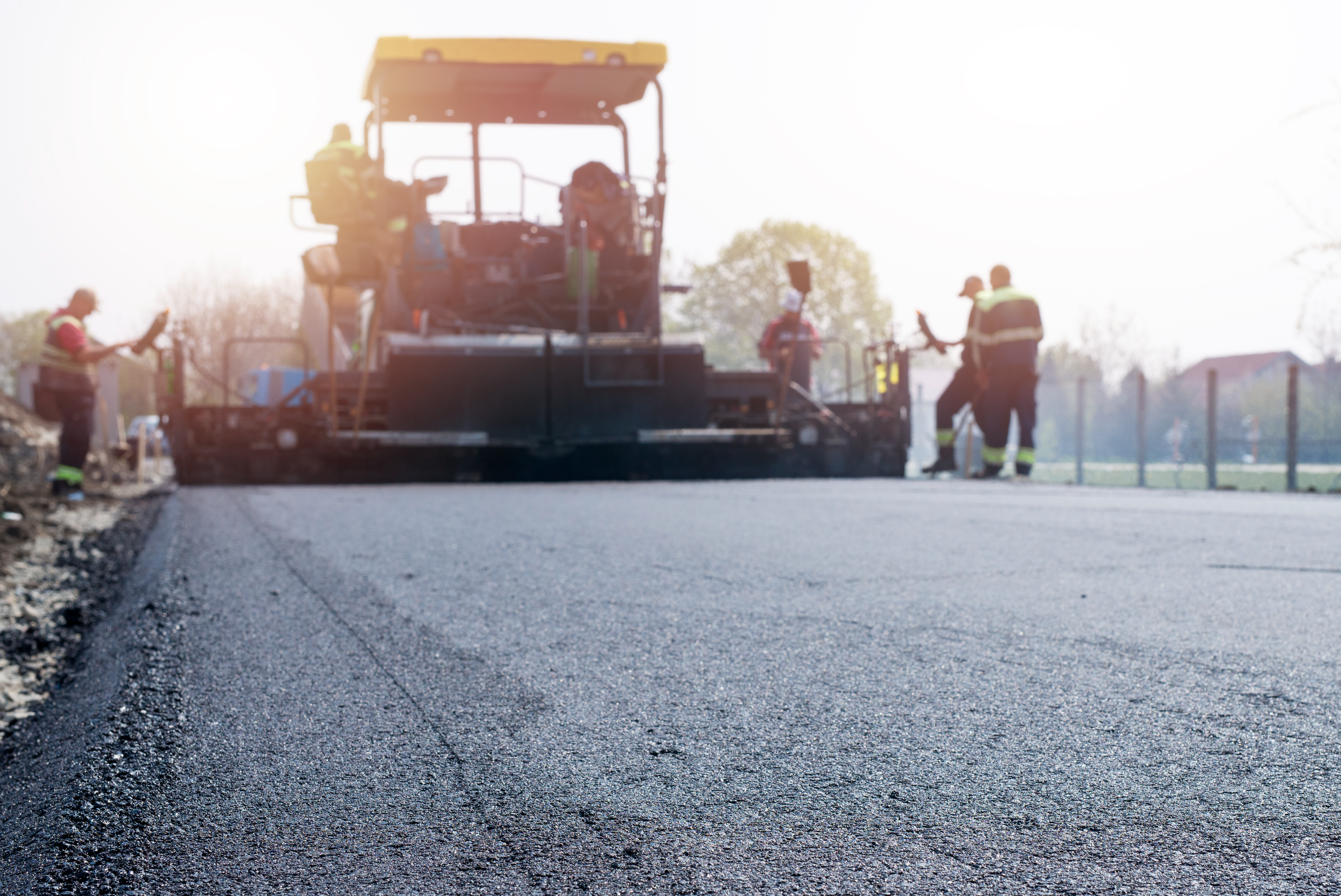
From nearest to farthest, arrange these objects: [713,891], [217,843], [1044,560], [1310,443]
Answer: [713,891] → [217,843] → [1044,560] → [1310,443]

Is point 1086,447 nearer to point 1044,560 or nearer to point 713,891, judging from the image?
point 1044,560

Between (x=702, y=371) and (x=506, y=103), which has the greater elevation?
(x=506, y=103)

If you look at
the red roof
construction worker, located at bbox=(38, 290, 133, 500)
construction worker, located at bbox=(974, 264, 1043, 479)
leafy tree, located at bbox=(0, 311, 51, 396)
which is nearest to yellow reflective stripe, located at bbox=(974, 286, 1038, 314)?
construction worker, located at bbox=(974, 264, 1043, 479)

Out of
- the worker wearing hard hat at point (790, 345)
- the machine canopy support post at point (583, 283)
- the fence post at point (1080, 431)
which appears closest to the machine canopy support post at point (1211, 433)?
the fence post at point (1080, 431)

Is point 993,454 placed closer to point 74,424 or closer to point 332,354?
point 332,354

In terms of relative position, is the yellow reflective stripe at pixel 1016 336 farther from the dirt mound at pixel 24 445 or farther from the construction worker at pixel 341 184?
the dirt mound at pixel 24 445

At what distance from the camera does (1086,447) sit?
18.7 metres

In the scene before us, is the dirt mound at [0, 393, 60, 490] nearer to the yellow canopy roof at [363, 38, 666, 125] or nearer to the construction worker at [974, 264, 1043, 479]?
the yellow canopy roof at [363, 38, 666, 125]

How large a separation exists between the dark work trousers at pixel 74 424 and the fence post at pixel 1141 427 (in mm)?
10725

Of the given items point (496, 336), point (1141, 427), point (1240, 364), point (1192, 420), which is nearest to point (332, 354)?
point (496, 336)

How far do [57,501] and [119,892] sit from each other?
9371 millimetres

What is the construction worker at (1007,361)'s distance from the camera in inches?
434

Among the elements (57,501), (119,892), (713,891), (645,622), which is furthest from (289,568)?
(57,501)

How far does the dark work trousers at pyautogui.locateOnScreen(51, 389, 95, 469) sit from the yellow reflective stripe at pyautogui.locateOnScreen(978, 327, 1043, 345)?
26.0 feet
